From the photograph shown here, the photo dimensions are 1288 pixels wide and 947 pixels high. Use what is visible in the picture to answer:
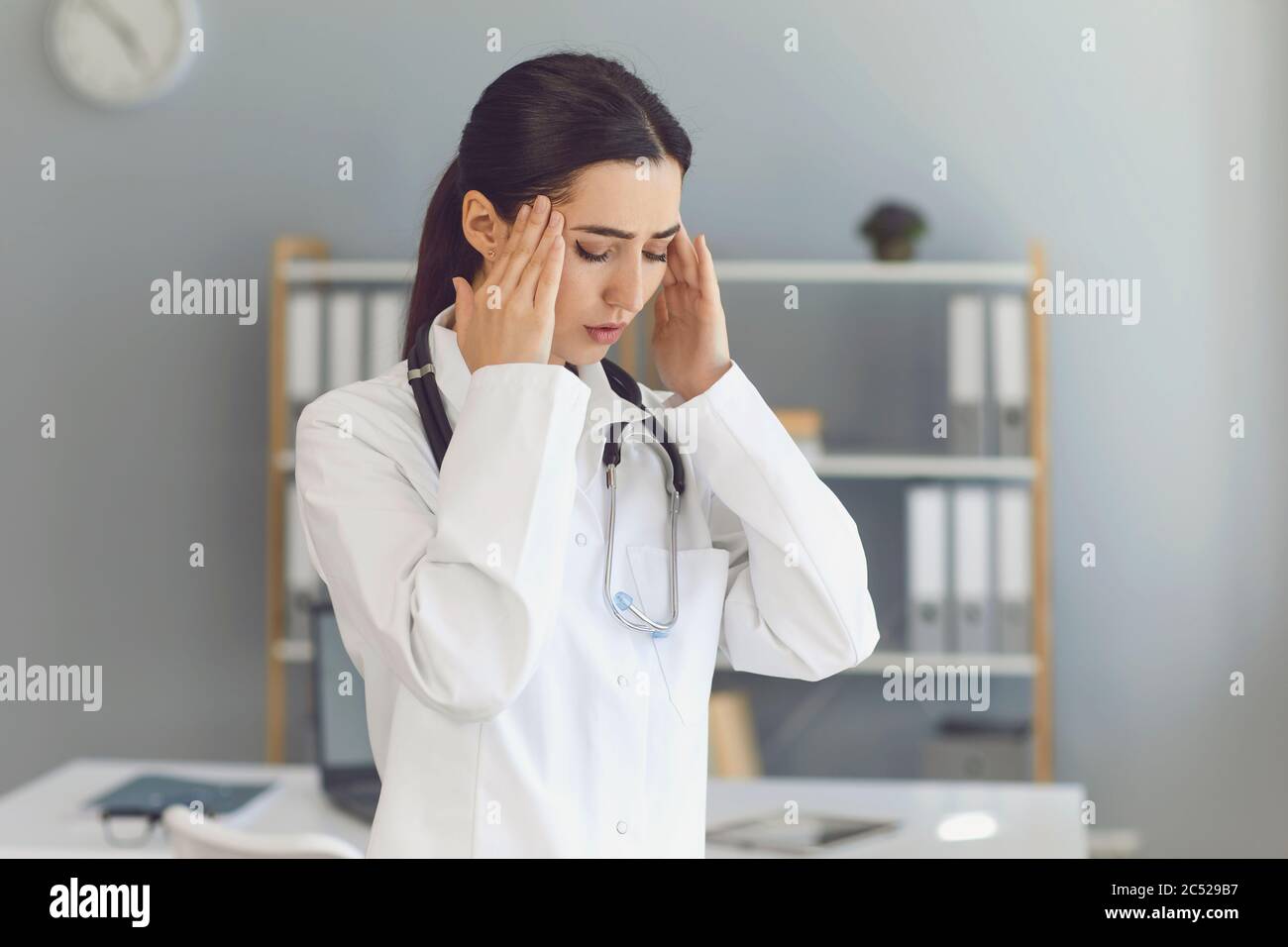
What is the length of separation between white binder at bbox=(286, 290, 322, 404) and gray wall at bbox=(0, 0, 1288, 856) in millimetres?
214

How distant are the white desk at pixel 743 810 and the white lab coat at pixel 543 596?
733 millimetres

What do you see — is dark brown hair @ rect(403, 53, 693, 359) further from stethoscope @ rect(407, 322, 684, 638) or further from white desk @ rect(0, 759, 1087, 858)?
white desk @ rect(0, 759, 1087, 858)

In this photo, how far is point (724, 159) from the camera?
8.22 feet

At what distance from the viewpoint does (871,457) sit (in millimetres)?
2441

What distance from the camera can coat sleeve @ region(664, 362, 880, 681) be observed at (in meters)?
0.93

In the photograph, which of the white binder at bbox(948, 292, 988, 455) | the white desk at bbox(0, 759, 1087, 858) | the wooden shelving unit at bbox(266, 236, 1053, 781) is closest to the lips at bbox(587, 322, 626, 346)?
the white desk at bbox(0, 759, 1087, 858)

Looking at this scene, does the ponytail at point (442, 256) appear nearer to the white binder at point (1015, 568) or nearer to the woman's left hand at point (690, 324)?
the woman's left hand at point (690, 324)

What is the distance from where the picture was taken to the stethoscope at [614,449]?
0.92 meters

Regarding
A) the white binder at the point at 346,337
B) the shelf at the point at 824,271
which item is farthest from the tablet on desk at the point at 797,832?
the white binder at the point at 346,337

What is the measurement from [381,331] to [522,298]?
1556 mm

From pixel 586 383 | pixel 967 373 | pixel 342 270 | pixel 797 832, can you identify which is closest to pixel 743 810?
pixel 797 832
